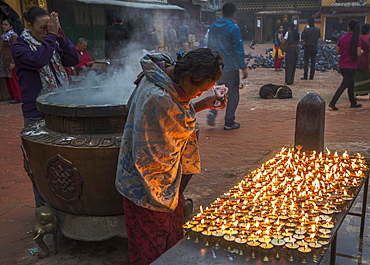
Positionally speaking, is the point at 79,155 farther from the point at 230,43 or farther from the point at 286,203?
the point at 230,43

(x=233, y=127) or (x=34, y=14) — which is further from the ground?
(x=34, y=14)

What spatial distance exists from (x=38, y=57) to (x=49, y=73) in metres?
0.30

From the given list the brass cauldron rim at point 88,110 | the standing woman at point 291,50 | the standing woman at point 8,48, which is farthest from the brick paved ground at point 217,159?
the standing woman at point 291,50

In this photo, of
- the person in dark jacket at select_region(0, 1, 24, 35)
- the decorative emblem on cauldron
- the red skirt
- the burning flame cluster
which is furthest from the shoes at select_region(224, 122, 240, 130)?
the person in dark jacket at select_region(0, 1, 24, 35)

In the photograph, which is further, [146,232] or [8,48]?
[8,48]

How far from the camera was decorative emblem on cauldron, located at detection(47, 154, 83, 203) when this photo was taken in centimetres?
294

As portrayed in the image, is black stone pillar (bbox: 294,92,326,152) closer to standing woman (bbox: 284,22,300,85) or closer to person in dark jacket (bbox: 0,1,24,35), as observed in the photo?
person in dark jacket (bbox: 0,1,24,35)

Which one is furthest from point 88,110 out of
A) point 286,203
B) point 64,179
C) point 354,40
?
point 354,40

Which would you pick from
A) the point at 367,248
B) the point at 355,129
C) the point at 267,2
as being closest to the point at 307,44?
the point at 355,129

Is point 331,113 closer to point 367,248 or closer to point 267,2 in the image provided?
point 367,248

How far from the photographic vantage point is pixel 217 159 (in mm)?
5605

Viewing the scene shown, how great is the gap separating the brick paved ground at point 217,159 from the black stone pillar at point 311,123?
0.82 meters

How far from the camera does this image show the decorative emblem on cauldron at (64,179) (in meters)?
→ 2.94

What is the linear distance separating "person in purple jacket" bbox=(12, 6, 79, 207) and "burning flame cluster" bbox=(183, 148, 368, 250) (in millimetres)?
1875
